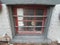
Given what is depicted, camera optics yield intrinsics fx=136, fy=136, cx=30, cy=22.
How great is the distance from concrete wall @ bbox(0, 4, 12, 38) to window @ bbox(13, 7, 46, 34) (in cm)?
15

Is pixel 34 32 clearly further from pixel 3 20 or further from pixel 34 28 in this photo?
pixel 3 20

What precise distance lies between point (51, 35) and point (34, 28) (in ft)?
0.95

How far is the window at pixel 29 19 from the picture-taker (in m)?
2.07

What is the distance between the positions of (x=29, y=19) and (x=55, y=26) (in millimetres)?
411

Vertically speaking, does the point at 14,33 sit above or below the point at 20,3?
below

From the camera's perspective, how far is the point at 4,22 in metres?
2.00

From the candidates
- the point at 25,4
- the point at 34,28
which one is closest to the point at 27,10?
the point at 25,4

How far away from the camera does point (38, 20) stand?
6.95 feet

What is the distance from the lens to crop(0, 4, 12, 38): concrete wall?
6.35 ft

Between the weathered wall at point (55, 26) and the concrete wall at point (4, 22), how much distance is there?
63 centimetres

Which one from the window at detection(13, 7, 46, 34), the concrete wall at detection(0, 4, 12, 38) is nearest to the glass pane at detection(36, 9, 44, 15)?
the window at detection(13, 7, 46, 34)

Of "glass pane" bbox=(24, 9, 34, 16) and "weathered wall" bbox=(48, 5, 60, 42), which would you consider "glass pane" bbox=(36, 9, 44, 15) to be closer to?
"glass pane" bbox=(24, 9, 34, 16)

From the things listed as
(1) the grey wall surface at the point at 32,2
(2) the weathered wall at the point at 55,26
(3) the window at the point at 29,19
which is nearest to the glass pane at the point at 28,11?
(3) the window at the point at 29,19

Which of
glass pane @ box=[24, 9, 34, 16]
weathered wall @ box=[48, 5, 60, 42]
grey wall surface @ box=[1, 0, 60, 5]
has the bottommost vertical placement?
weathered wall @ box=[48, 5, 60, 42]
